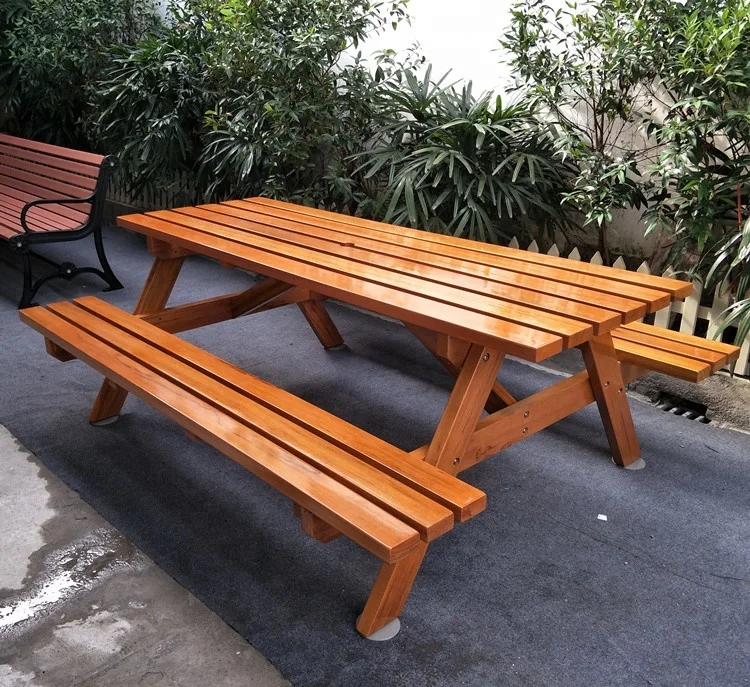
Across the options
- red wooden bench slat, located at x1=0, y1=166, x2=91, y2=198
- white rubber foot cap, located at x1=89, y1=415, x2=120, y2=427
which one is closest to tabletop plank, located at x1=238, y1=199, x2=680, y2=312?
white rubber foot cap, located at x1=89, y1=415, x2=120, y2=427

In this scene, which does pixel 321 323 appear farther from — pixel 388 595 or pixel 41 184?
pixel 41 184

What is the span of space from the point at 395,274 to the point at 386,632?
103 cm

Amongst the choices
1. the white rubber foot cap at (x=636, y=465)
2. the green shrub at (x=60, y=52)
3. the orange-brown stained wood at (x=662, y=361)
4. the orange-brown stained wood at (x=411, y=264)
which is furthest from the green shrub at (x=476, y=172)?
the green shrub at (x=60, y=52)

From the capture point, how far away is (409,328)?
212 cm

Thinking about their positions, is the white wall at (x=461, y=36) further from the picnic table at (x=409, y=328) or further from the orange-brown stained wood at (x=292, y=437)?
the orange-brown stained wood at (x=292, y=437)

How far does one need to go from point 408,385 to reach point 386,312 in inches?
51.7

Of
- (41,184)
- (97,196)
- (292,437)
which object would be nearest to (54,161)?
(41,184)

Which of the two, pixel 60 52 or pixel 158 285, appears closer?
pixel 158 285

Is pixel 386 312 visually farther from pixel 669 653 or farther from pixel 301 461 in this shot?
pixel 669 653

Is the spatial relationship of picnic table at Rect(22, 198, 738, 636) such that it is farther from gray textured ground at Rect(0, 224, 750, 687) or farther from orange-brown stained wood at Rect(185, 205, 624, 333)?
gray textured ground at Rect(0, 224, 750, 687)

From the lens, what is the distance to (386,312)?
6.48 ft

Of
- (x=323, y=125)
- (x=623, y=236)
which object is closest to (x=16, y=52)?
(x=323, y=125)

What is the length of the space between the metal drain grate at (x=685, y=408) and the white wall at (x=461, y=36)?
1894 mm

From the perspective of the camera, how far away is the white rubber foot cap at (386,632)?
1.75 meters
